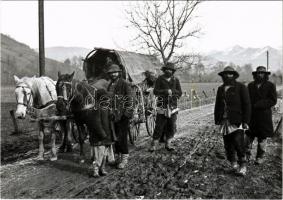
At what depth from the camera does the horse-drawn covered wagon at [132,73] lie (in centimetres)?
973

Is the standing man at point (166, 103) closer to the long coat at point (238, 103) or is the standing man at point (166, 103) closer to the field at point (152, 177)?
the field at point (152, 177)

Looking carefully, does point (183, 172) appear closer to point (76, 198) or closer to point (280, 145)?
point (76, 198)

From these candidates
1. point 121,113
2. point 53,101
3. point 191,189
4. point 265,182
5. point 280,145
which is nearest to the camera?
point 191,189

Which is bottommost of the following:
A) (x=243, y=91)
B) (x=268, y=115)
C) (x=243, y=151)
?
(x=243, y=151)

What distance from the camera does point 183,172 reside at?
666 cm

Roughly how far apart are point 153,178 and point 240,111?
210 centimetres

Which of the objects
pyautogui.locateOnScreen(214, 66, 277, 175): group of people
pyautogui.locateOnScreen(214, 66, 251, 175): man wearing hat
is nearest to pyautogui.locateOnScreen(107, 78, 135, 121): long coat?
pyautogui.locateOnScreen(214, 66, 277, 175): group of people

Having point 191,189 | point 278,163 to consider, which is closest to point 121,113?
point 191,189

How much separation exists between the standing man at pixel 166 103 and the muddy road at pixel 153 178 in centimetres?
43

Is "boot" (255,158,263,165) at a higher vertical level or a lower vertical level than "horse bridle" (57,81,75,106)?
lower

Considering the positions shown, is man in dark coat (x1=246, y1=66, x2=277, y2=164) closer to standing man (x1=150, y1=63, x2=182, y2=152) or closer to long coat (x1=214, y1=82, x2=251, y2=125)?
long coat (x1=214, y1=82, x2=251, y2=125)

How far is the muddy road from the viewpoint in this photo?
5500mm

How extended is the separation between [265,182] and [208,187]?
3.74 ft

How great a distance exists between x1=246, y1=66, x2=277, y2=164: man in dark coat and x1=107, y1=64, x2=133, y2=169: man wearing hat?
2.66 metres
